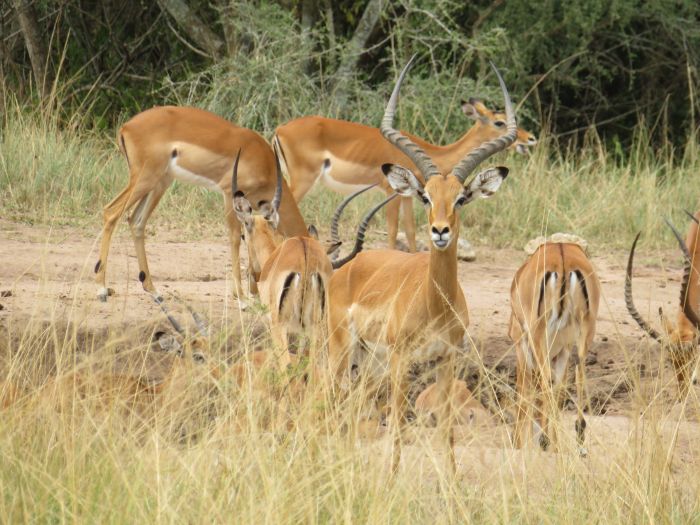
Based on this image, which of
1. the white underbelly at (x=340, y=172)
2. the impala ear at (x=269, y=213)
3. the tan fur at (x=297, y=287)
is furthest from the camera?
the white underbelly at (x=340, y=172)

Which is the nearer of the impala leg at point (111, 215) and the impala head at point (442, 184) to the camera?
the impala head at point (442, 184)

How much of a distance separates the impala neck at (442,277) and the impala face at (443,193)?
0.04 m

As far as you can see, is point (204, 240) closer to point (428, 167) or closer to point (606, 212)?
point (606, 212)

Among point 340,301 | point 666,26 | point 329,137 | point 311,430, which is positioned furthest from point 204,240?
point 666,26

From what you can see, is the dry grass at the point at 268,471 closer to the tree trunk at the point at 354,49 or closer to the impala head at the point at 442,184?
the impala head at the point at 442,184

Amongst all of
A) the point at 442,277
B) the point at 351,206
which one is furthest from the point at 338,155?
the point at 442,277

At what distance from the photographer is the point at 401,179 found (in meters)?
4.90

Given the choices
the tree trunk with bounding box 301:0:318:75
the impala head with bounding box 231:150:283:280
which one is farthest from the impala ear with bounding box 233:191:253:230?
the tree trunk with bounding box 301:0:318:75

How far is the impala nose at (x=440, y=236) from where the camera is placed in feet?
14.5

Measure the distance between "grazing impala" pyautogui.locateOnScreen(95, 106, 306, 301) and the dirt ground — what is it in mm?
247

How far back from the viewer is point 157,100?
11.9 meters

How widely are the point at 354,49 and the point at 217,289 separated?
14.4 ft

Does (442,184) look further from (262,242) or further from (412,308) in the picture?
(262,242)

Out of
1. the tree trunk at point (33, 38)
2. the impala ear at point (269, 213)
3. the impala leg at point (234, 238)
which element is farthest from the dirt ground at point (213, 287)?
the tree trunk at point (33, 38)
